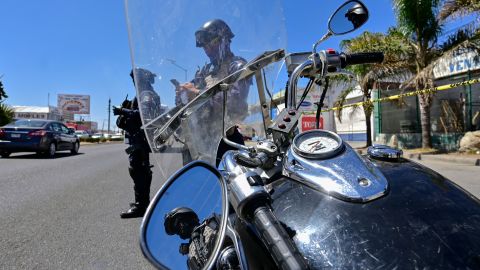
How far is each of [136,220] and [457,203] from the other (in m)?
4.18

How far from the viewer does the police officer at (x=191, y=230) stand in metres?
1.14

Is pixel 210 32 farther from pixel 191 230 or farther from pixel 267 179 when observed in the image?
pixel 191 230

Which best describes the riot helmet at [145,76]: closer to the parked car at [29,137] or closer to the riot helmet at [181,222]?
the riot helmet at [181,222]

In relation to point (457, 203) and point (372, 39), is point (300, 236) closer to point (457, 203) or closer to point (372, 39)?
point (457, 203)

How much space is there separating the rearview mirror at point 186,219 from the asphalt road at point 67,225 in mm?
2224

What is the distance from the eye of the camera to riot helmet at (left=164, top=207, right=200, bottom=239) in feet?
3.85

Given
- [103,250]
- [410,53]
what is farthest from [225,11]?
[410,53]

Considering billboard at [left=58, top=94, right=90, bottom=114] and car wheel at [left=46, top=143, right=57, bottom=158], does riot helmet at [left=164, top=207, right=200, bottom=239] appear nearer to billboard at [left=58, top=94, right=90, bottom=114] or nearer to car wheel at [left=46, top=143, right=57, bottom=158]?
car wheel at [left=46, top=143, right=57, bottom=158]

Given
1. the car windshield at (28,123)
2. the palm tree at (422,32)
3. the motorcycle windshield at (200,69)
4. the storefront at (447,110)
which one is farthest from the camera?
the car windshield at (28,123)

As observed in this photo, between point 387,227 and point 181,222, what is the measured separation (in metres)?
0.59

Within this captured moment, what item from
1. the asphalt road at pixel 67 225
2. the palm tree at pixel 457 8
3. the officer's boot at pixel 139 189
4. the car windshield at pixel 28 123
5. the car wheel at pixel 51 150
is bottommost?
the asphalt road at pixel 67 225

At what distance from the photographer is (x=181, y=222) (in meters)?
1.19

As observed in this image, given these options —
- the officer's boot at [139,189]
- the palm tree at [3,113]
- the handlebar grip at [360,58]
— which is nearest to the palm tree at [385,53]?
the officer's boot at [139,189]

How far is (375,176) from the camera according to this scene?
1180 millimetres
